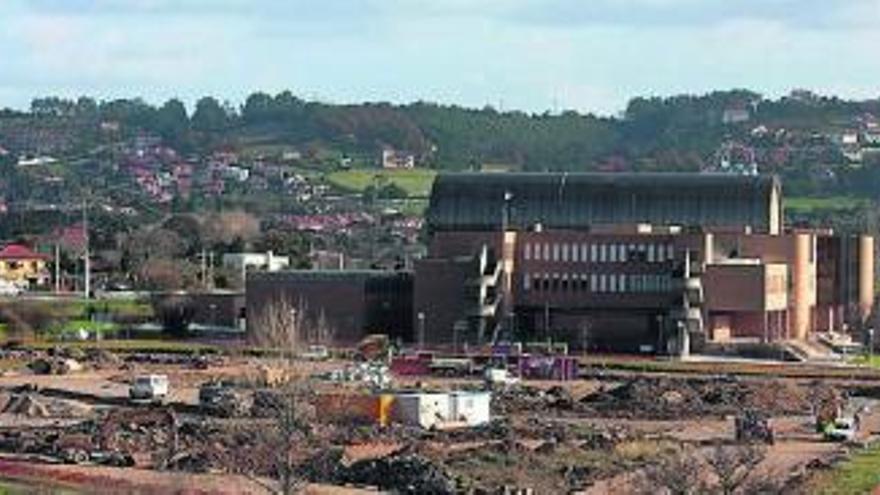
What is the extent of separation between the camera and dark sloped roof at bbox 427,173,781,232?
10906 cm

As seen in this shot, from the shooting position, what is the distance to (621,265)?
10288cm

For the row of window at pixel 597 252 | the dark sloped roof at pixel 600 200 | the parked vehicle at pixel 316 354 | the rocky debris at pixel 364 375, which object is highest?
the dark sloped roof at pixel 600 200

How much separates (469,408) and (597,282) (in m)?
33.5

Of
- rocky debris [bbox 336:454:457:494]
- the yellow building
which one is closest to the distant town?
rocky debris [bbox 336:454:457:494]

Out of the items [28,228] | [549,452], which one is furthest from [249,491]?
[28,228]

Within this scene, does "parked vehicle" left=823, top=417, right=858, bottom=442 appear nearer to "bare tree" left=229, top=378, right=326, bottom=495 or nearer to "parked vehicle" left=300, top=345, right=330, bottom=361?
"bare tree" left=229, top=378, right=326, bottom=495

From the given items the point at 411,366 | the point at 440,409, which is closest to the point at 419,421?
the point at 440,409

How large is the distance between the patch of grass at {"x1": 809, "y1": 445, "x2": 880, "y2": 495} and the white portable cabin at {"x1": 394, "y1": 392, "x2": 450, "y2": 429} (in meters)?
13.3

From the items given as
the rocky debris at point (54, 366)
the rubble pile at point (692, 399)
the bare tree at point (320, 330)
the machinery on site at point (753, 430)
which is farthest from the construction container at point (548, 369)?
the machinery on site at point (753, 430)

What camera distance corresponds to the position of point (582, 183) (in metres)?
112

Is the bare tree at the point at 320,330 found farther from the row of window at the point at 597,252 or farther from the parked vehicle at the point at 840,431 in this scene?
the parked vehicle at the point at 840,431

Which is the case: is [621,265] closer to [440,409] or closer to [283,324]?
[283,324]

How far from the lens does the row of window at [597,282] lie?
335ft

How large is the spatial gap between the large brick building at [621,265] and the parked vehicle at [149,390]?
2699cm
